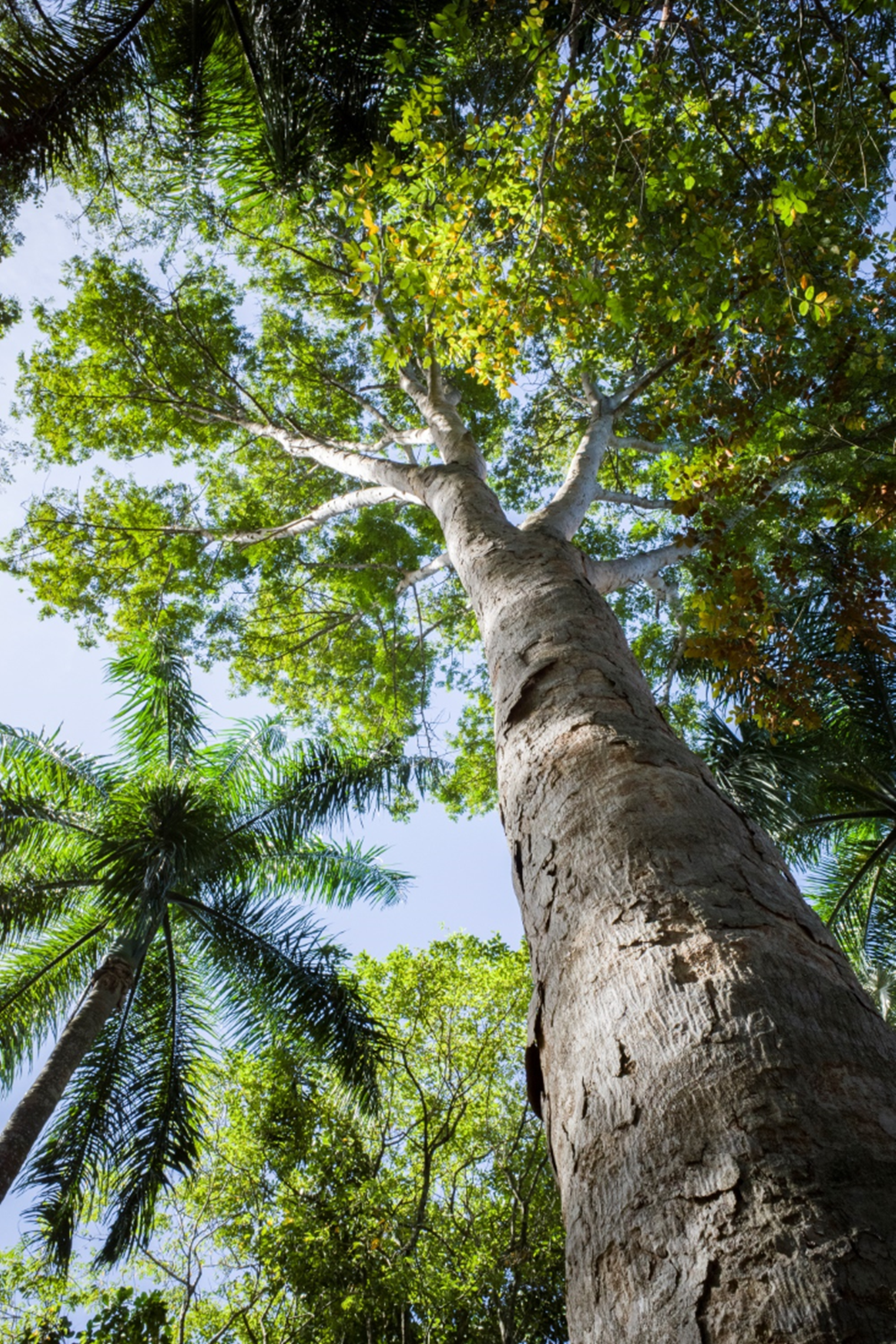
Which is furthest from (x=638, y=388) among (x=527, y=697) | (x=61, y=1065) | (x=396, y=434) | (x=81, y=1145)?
(x=81, y=1145)

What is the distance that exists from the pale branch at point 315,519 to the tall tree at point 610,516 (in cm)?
10

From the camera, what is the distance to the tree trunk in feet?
2.66

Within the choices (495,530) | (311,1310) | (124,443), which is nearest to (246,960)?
(311,1310)

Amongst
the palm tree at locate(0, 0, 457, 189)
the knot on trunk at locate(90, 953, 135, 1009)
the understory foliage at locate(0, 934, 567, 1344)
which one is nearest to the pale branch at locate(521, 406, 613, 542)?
the palm tree at locate(0, 0, 457, 189)

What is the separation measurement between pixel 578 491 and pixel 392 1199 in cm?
675

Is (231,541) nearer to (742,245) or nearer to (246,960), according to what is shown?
(246,960)

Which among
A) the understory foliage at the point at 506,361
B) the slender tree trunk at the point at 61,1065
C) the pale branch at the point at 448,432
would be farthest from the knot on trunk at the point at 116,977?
the pale branch at the point at 448,432

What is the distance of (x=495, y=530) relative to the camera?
11.7 ft

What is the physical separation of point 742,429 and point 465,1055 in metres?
7.45

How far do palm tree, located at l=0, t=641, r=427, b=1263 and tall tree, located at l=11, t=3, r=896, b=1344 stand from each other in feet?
7.42

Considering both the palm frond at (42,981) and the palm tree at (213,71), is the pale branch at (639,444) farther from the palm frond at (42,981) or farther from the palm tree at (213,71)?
the palm frond at (42,981)

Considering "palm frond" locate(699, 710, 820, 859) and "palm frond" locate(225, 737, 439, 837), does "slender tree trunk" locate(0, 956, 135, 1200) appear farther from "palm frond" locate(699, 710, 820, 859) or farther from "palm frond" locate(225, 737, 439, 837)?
"palm frond" locate(699, 710, 820, 859)

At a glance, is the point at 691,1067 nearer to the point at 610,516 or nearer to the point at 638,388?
the point at 638,388

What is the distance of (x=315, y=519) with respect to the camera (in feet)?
28.4
